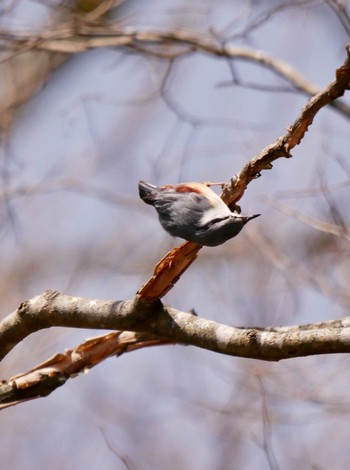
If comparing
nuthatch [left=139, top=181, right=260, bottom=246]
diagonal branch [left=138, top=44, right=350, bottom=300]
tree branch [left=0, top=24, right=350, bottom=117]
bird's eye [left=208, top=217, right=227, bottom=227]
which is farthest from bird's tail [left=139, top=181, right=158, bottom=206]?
tree branch [left=0, top=24, right=350, bottom=117]

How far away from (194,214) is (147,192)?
300mm

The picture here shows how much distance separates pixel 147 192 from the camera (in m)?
2.57

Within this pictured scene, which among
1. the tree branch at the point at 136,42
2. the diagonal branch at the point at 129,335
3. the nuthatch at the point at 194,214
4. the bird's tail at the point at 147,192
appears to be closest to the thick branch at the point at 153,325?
the diagonal branch at the point at 129,335

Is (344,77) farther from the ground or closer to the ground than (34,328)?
farther from the ground

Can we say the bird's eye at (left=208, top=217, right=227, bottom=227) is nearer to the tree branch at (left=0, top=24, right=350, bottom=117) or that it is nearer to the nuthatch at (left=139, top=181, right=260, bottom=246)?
the nuthatch at (left=139, top=181, right=260, bottom=246)

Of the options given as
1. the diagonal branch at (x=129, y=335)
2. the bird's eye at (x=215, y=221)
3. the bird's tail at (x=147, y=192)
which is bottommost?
the diagonal branch at (x=129, y=335)

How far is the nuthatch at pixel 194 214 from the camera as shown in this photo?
2.24 m

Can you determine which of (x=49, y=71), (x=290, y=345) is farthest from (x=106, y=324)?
(x=49, y=71)

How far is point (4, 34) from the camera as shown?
14.1ft

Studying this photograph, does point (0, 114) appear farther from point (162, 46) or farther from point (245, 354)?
point (245, 354)

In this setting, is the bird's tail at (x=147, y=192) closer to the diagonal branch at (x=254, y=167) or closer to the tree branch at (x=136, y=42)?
the diagonal branch at (x=254, y=167)

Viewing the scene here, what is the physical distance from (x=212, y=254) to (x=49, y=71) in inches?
88.0

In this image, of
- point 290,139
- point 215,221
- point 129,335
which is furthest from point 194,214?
point 129,335

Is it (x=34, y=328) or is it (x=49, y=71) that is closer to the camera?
(x=34, y=328)
